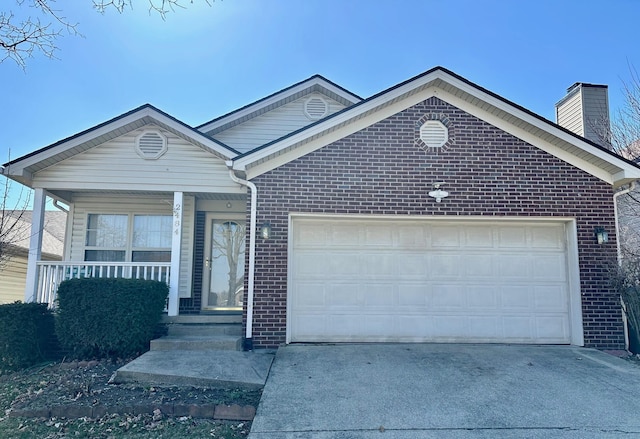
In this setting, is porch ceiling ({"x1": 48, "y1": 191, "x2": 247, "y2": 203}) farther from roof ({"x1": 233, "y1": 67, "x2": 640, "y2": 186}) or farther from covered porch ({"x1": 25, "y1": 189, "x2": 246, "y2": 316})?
roof ({"x1": 233, "y1": 67, "x2": 640, "y2": 186})

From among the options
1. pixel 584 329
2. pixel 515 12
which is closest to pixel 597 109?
pixel 515 12

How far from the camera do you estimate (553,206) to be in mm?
8375

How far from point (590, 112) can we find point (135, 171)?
11267 mm

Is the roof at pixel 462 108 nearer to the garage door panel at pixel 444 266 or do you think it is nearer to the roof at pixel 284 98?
the garage door panel at pixel 444 266

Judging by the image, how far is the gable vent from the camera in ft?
38.8

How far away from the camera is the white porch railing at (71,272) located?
8602 millimetres

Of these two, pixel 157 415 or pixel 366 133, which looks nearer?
pixel 157 415

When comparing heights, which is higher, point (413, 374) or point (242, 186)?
point (242, 186)

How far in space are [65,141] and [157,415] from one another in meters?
5.67

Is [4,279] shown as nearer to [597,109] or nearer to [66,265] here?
[66,265]

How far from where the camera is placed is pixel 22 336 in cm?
737

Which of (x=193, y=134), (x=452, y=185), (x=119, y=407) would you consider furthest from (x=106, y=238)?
(x=452, y=185)

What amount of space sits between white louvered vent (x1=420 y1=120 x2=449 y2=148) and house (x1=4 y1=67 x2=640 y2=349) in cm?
2

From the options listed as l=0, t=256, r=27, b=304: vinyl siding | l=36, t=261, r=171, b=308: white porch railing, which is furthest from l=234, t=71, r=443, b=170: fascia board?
l=0, t=256, r=27, b=304: vinyl siding
